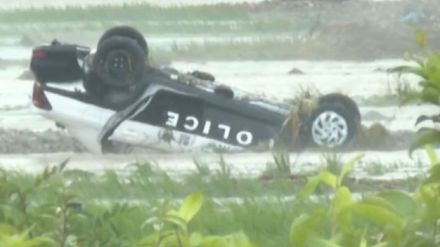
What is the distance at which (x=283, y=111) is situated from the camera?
11.5m

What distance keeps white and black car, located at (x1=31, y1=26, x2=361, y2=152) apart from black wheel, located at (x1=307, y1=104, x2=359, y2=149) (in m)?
0.02

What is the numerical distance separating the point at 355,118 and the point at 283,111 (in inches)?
24.0

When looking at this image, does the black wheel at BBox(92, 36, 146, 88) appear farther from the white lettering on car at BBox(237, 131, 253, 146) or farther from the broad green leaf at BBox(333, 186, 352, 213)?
the broad green leaf at BBox(333, 186, 352, 213)

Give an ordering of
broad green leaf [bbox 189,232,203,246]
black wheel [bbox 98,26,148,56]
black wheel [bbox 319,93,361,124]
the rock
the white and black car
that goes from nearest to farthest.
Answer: broad green leaf [bbox 189,232,203,246]
the white and black car
black wheel [bbox 319,93,361,124]
black wheel [bbox 98,26,148,56]
the rock

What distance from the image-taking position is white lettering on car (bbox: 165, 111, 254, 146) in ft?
37.0

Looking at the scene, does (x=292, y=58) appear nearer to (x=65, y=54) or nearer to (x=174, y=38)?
(x=174, y=38)

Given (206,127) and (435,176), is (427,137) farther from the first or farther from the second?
(206,127)

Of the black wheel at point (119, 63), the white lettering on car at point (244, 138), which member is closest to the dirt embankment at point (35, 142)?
the black wheel at point (119, 63)

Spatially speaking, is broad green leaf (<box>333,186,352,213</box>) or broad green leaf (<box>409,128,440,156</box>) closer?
broad green leaf (<box>333,186,352,213</box>)

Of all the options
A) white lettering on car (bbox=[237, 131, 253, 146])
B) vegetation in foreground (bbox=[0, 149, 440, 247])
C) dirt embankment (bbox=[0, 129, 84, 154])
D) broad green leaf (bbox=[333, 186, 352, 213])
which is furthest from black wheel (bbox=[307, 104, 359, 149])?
broad green leaf (bbox=[333, 186, 352, 213])

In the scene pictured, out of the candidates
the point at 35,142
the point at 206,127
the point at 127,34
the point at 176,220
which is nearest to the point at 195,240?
the point at 176,220

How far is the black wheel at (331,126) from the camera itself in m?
11.4

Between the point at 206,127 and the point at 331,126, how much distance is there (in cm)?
103

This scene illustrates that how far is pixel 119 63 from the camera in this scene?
11.3 m
